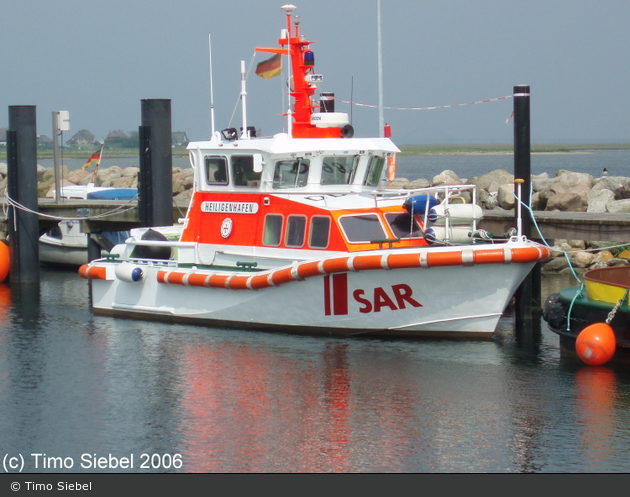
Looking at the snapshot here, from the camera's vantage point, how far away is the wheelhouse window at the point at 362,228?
474 inches

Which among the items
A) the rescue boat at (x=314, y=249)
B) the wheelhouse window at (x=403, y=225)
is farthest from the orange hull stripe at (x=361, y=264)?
the wheelhouse window at (x=403, y=225)

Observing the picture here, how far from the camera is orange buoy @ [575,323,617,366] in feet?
34.2

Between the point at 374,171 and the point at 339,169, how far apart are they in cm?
57

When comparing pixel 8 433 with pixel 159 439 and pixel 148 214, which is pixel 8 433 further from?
pixel 148 214

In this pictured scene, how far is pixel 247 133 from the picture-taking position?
43.7 feet

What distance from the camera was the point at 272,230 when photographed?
1270cm

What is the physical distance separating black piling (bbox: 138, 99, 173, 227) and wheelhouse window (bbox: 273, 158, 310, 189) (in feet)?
13.0

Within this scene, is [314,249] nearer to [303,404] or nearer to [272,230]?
[272,230]

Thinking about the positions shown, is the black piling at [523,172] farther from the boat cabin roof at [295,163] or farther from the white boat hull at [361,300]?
the boat cabin roof at [295,163]

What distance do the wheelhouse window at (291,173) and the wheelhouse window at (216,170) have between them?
891mm

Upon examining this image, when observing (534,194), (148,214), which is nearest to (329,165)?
(148,214)

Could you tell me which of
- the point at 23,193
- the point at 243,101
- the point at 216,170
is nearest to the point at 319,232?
the point at 216,170

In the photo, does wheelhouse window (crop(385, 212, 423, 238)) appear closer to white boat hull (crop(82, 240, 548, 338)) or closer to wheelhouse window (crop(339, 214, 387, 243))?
wheelhouse window (crop(339, 214, 387, 243))
